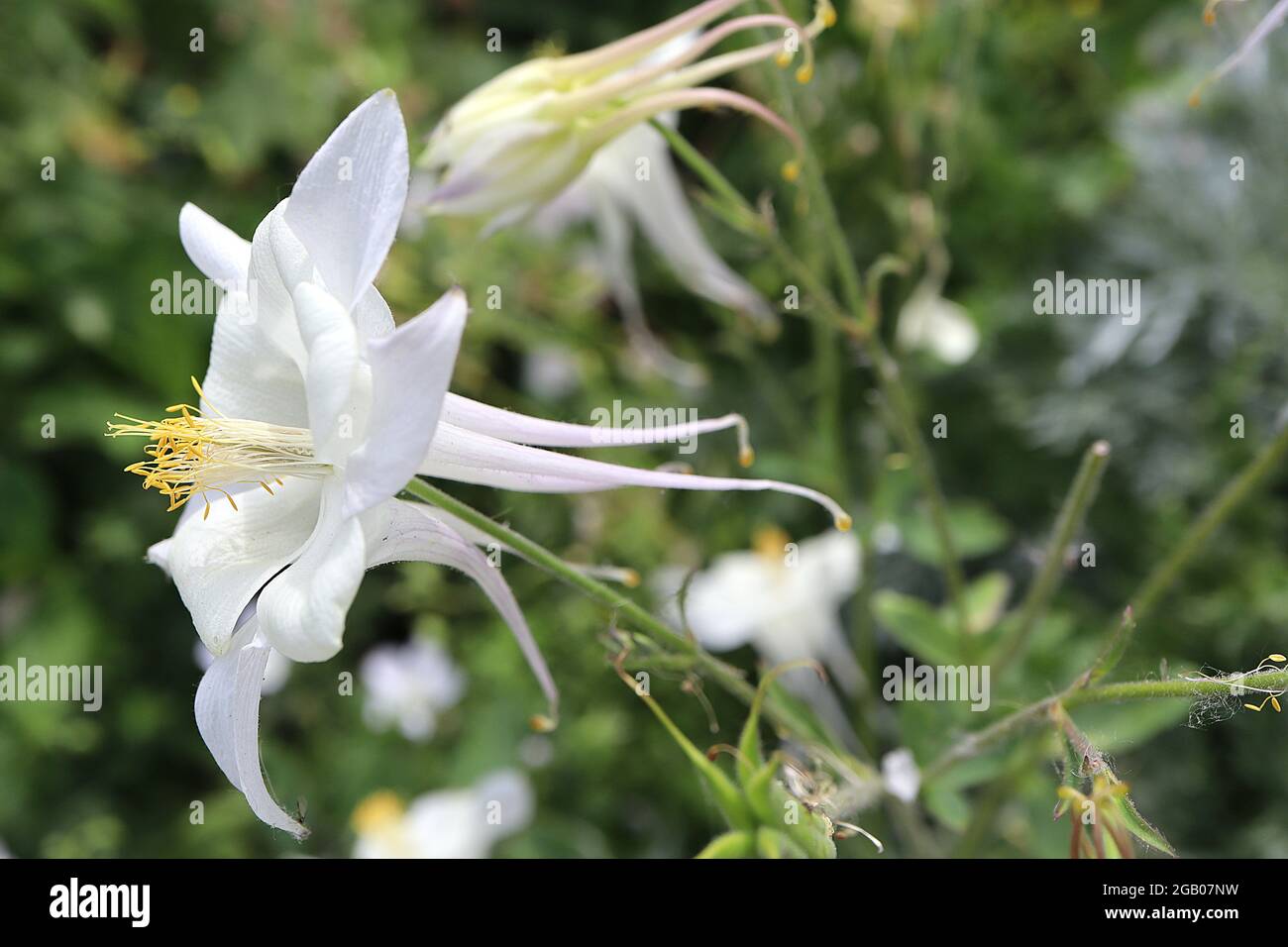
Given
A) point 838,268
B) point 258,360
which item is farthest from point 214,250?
point 838,268

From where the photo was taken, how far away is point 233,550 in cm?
67

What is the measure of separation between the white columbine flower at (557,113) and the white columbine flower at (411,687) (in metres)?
1.02

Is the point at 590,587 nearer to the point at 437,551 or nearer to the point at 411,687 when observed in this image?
the point at 437,551

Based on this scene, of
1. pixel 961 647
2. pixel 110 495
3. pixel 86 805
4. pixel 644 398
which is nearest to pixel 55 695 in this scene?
pixel 86 805

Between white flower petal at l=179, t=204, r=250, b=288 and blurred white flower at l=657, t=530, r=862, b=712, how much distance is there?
763 millimetres

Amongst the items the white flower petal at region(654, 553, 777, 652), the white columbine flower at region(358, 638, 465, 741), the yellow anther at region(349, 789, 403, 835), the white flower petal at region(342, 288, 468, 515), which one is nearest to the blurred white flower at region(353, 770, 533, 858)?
the yellow anther at region(349, 789, 403, 835)

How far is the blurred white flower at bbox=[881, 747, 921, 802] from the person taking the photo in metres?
0.74

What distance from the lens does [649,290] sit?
5.98 ft

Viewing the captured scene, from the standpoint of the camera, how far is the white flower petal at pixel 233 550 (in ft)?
2.08

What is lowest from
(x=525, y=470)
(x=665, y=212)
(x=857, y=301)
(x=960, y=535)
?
(x=960, y=535)

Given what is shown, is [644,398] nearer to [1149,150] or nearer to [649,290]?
[649,290]

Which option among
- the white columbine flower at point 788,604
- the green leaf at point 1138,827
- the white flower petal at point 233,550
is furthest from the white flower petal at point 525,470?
the white columbine flower at point 788,604

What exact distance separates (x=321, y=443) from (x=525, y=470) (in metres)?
0.13

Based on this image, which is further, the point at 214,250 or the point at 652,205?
the point at 652,205
